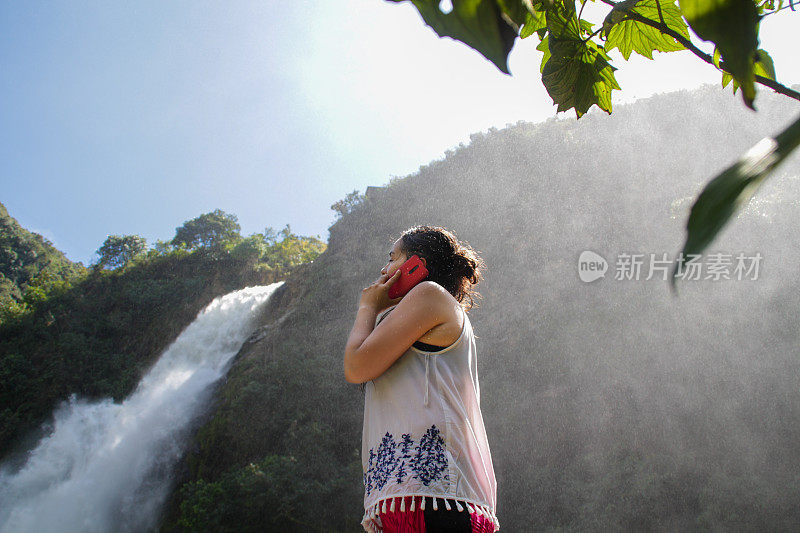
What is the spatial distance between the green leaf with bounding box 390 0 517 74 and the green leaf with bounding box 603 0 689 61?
182 mm

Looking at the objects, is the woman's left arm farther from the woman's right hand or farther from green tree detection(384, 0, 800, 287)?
green tree detection(384, 0, 800, 287)

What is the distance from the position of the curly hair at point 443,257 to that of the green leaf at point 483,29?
0.67 metres

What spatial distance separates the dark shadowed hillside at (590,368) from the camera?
4867 millimetres

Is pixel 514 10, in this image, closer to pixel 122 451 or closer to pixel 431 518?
pixel 431 518

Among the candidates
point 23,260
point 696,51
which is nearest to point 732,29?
point 696,51

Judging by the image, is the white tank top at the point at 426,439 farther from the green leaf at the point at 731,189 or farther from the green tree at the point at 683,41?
the green leaf at the point at 731,189

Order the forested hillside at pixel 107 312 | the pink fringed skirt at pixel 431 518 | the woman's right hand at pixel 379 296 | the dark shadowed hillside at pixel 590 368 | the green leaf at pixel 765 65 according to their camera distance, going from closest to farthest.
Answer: the green leaf at pixel 765 65 → the pink fringed skirt at pixel 431 518 → the woman's right hand at pixel 379 296 → the dark shadowed hillside at pixel 590 368 → the forested hillside at pixel 107 312

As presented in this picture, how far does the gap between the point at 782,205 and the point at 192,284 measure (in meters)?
12.5

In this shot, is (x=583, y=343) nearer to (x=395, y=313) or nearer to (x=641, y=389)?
(x=641, y=389)

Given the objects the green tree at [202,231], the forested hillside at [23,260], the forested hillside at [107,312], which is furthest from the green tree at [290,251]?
the forested hillside at [23,260]

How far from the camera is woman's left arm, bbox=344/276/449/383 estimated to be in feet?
2.11

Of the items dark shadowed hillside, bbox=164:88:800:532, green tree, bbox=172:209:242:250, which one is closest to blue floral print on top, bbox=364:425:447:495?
dark shadowed hillside, bbox=164:88:800:532

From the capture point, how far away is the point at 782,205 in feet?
22.1

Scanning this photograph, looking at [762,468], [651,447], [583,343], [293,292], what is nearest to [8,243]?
[293,292]
